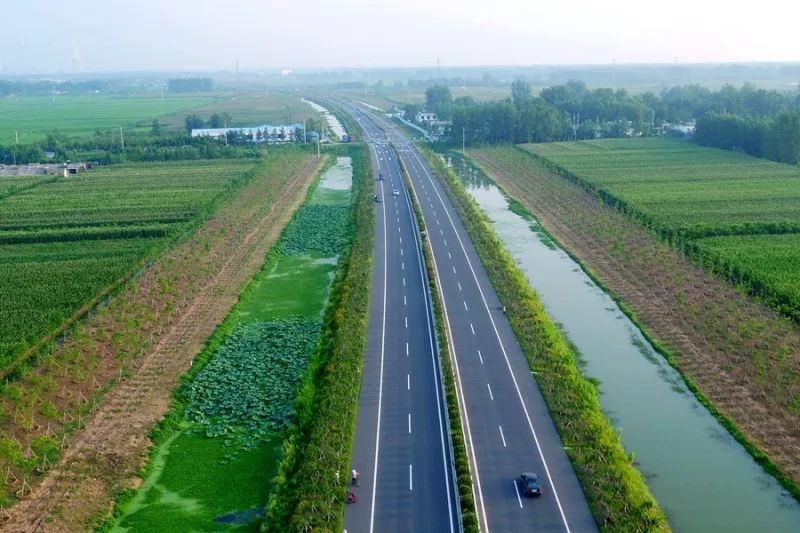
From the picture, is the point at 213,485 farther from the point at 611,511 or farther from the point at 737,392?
the point at 737,392

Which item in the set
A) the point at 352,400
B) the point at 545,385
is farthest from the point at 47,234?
the point at 545,385

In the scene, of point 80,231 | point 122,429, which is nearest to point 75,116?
point 80,231

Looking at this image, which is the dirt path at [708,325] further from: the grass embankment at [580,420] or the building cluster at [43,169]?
the building cluster at [43,169]

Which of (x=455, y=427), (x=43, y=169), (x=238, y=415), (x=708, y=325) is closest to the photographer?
(x=455, y=427)

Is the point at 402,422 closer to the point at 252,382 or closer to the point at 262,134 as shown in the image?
the point at 252,382

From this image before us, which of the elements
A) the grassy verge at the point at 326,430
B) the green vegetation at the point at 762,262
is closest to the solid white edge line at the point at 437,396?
the grassy verge at the point at 326,430

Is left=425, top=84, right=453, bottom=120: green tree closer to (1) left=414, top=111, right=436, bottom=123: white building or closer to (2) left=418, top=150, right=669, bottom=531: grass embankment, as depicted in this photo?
(1) left=414, top=111, right=436, bottom=123: white building

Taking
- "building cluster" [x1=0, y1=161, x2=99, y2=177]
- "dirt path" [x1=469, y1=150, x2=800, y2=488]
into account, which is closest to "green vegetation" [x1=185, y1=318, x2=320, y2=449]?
"dirt path" [x1=469, y1=150, x2=800, y2=488]
